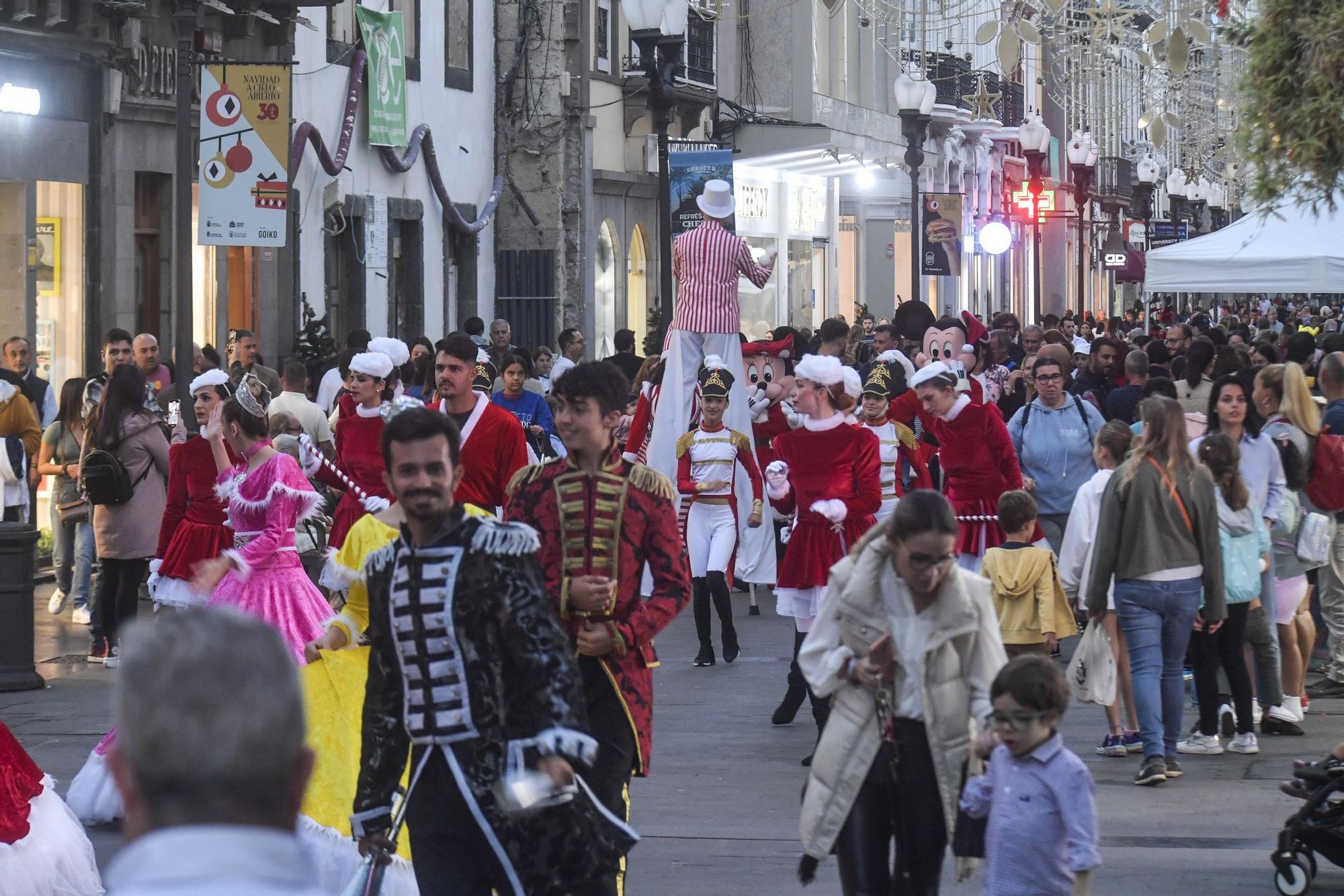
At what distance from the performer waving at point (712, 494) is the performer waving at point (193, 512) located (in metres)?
3.07

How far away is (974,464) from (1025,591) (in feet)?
5.32

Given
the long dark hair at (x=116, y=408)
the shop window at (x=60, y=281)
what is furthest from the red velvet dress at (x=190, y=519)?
the shop window at (x=60, y=281)

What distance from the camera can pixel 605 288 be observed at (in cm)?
3194

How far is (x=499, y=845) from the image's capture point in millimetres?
4906

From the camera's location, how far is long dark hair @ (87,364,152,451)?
42.4 feet

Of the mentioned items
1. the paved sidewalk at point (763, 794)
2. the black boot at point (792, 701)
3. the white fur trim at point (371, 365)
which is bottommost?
the paved sidewalk at point (763, 794)

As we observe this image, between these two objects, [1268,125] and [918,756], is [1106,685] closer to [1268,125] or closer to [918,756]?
[1268,125]

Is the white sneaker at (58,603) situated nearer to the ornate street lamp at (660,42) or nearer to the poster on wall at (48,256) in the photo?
the poster on wall at (48,256)

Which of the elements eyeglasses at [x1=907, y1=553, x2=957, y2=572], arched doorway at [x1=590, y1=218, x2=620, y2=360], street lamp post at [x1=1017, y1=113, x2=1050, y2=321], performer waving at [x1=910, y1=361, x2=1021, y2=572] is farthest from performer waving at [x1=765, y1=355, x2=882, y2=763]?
street lamp post at [x1=1017, y1=113, x2=1050, y2=321]

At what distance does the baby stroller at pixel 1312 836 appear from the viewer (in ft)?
24.1

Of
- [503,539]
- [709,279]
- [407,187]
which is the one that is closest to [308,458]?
[503,539]

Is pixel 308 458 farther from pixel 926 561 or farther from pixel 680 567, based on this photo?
pixel 926 561

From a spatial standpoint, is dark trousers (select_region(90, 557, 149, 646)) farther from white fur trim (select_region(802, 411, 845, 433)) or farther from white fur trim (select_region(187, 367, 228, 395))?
white fur trim (select_region(802, 411, 845, 433))

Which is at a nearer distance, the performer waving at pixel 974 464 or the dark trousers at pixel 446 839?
the dark trousers at pixel 446 839
